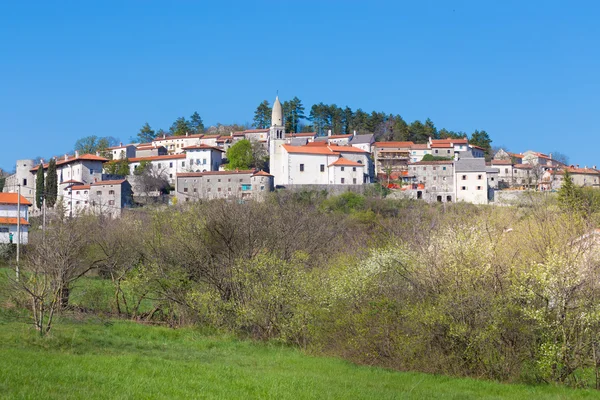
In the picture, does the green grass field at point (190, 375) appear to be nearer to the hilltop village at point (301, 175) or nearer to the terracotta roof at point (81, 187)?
the hilltop village at point (301, 175)

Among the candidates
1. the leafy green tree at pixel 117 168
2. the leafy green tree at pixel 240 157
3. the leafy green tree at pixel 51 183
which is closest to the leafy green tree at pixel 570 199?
the leafy green tree at pixel 240 157

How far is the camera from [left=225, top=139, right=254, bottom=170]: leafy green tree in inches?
3396

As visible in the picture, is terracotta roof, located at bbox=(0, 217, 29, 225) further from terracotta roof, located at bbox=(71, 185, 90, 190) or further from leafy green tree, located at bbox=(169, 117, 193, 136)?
leafy green tree, located at bbox=(169, 117, 193, 136)

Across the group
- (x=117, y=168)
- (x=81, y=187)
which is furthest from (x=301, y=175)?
(x=117, y=168)

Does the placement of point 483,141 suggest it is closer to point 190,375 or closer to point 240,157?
point 240,157

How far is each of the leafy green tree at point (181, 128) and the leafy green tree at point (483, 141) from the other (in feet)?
156

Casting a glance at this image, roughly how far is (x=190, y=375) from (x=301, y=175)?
6327 cm

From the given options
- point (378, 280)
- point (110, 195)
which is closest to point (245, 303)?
point (378, 280)

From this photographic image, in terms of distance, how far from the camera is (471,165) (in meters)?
79.8

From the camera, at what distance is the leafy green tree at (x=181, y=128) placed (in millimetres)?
120387

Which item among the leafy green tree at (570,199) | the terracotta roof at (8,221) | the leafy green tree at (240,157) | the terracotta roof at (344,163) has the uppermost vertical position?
the leafy green tree at (240,157)

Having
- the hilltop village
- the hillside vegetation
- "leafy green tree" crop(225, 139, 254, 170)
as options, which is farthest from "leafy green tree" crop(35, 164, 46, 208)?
the hillside vegetation

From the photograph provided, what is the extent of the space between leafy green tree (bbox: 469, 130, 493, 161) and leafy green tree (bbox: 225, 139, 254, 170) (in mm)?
38644

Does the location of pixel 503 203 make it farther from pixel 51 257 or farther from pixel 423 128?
pixel 51 257
